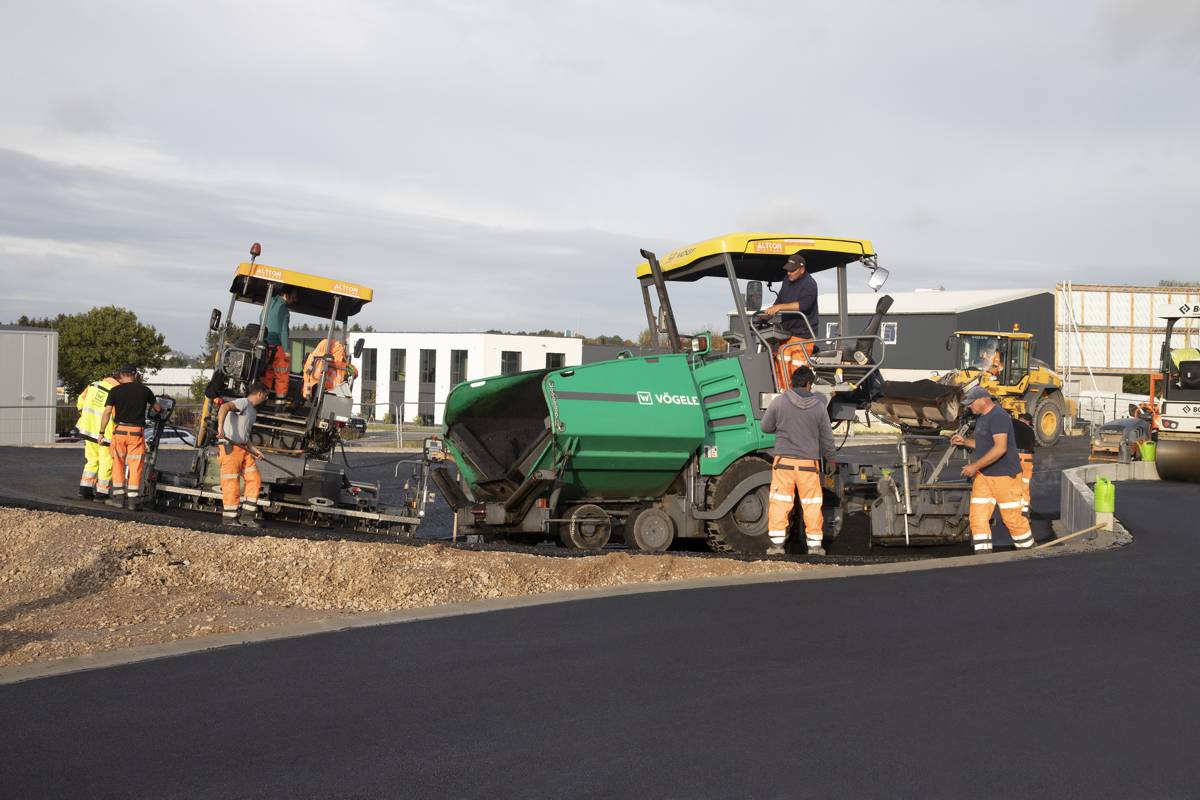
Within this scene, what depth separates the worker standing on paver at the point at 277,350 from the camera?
1263 centimetres

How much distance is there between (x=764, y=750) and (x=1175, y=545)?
777 centimetres

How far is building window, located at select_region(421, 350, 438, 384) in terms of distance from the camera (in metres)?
65.1

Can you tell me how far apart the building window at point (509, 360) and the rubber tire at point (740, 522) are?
52.5 metres

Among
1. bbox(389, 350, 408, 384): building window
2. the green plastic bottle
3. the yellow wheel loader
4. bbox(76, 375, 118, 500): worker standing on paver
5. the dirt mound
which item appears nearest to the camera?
the dirt mound

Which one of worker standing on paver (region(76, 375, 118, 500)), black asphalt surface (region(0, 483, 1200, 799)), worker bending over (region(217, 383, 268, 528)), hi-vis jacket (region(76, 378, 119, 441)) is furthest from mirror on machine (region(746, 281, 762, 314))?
hi-vis jacket (region(76, 378, 119, 441))

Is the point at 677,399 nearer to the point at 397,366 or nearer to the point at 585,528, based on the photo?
the point at 585,528

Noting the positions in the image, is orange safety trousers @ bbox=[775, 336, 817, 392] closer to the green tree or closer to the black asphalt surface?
the black asphalt surface

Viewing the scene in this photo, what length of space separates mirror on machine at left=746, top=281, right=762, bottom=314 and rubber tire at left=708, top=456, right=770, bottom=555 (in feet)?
4.35

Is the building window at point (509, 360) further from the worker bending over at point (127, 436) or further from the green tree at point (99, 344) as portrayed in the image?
the worker bending over at point (127, 436)

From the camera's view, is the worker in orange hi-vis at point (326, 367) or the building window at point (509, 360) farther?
the building window at point (509, 360)

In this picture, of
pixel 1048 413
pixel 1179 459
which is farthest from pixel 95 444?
pixel 1048 413

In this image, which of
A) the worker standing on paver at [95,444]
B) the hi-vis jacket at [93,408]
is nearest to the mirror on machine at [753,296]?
the worker standing on paver at [95,444]

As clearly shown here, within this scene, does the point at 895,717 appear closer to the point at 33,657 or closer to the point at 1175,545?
the point at 33,657

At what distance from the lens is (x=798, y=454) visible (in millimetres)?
9594
